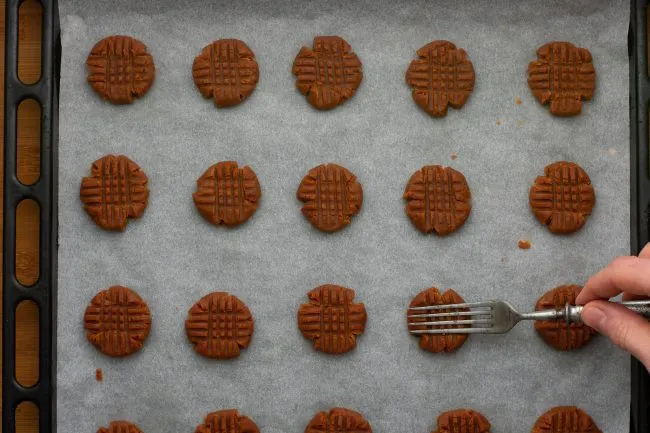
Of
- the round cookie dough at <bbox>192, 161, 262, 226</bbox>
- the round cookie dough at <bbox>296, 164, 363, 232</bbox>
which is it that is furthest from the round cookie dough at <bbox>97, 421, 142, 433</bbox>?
the round cookie dough at <bbox>296, 164, 363, 232</bbox>

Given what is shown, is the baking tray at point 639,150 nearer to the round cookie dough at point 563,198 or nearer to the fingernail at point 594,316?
the round cookie dough at point 563,198

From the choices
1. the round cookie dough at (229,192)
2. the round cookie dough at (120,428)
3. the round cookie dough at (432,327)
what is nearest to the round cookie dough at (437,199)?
the round cookie dough at (432,327)

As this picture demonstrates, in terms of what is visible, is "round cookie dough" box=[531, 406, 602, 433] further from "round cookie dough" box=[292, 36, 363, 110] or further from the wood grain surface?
the wood grain surface

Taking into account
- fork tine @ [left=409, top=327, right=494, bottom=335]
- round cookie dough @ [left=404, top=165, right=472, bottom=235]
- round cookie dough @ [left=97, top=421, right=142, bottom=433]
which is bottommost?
round cookie dough @ [left=97, top=421, right=142, bottom=433]

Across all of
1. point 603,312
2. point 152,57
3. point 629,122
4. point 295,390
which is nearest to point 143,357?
point 295,390

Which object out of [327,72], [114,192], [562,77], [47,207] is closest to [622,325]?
[562,77]

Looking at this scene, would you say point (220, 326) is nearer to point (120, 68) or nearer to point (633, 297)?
point (120, 68)
